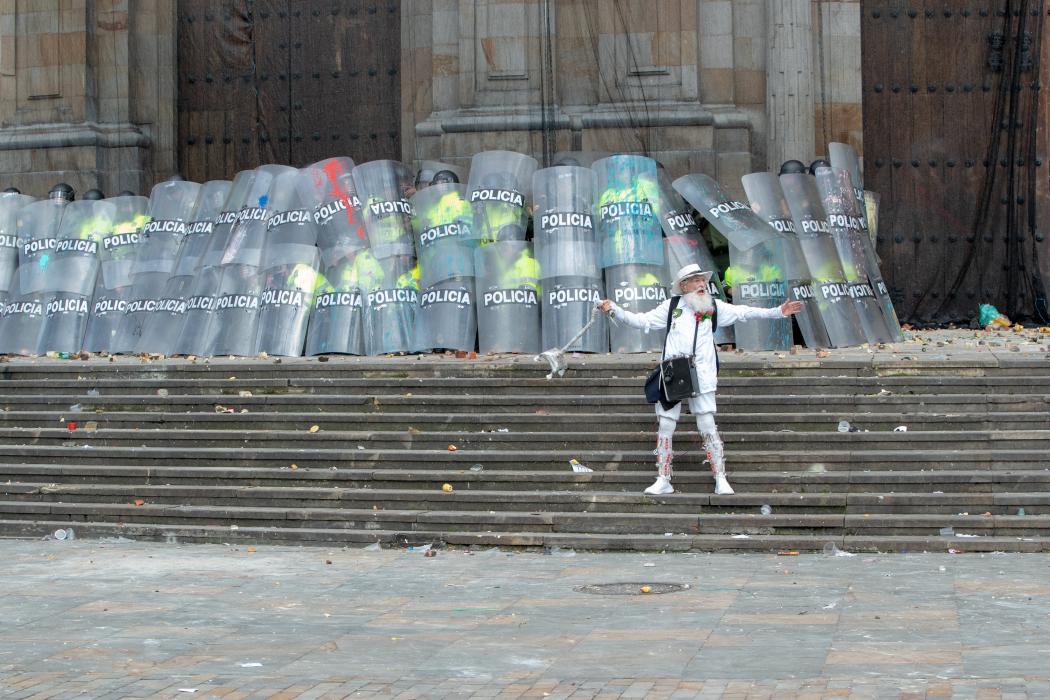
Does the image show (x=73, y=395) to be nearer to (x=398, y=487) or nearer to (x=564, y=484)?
(x=398, y=487)

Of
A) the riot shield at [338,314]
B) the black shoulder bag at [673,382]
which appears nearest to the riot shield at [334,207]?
the riot shield at [338,314]

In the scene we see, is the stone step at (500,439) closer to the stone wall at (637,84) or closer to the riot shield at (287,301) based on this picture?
the riot shield at (287,301)

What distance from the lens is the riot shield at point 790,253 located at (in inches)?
627

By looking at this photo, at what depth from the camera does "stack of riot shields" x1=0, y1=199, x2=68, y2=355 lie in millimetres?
17469

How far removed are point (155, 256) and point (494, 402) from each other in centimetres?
581

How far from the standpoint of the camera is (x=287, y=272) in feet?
54.3

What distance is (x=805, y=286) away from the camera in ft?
52.6

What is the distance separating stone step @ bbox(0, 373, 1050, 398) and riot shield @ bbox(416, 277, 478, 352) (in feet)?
6.72

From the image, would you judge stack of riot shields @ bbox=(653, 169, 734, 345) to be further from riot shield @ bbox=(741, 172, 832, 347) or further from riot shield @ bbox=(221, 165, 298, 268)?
riot shield @ bbox=(221, 165, 298, 268)

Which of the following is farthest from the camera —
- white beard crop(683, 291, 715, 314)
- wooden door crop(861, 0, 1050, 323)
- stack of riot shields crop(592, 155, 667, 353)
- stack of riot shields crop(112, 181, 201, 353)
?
wooden door crop(861, 0, 1050, 323)

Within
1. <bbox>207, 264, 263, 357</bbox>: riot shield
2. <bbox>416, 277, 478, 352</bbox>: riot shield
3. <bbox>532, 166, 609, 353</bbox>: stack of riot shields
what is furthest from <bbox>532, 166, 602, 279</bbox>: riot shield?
<bbox>207, 264, 263, 357</bbox>: riot shield

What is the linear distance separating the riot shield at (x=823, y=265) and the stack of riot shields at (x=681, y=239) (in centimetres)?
97

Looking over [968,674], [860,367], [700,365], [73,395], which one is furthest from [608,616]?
[73,395]

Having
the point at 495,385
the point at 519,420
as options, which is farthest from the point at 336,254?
the point at 519,420
